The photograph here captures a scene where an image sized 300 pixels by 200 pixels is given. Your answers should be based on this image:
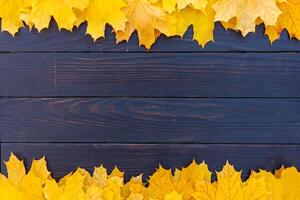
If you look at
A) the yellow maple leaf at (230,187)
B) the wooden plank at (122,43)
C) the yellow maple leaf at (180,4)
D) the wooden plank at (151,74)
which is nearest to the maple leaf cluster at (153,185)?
the yellow maple leaf at (230,187)

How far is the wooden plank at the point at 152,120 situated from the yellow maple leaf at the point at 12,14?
228 mm

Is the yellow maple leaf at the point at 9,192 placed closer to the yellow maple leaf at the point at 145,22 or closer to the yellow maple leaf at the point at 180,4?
the yellow maple leaf at the point at 145,22

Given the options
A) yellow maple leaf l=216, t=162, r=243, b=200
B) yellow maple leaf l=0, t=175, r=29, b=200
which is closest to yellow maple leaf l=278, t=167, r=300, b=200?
yellow maple leaf l=216, t=162, r=243, b=200

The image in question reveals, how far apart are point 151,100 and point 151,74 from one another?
0.27 ft

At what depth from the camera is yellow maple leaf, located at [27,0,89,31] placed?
4.79 feet

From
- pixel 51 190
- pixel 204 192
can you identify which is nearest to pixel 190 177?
pixel 204 192

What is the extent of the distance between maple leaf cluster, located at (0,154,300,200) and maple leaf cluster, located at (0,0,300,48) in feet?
1.38

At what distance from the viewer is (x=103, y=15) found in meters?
1.48

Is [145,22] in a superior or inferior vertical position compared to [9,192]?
superior

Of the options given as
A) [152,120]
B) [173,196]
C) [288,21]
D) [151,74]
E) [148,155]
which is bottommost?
[173,196]

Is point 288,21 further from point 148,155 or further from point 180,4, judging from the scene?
point 148,155

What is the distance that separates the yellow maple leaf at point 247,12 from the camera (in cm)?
144

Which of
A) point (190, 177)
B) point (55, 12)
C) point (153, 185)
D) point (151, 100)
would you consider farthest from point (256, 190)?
point (55, 12)

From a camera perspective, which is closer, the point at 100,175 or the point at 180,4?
the point at 180,4
